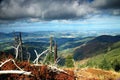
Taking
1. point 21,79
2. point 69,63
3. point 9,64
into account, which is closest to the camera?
point 21,79

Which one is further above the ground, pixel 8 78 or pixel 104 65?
pixel 8 78

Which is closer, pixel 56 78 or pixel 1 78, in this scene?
pixel 1 78

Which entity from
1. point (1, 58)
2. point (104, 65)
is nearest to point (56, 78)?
point (1, 58)

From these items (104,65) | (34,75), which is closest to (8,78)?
(34,75)

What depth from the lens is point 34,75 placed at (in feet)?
32.2

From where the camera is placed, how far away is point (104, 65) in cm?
6512

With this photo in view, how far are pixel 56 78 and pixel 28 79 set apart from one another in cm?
186

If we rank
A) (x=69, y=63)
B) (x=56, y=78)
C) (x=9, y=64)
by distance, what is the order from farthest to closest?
(x=69, y=63) < (x=56, y=78) < (x=9, y=64)

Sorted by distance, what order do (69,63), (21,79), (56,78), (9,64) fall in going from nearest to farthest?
(21,79)
(9,64)
(56,78)
(69,63)

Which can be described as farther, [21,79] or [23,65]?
[23,65]

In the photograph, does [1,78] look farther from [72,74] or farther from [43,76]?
[72,74]

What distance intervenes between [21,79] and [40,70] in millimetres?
1125

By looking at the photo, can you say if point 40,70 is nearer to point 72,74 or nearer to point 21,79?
point 21,79

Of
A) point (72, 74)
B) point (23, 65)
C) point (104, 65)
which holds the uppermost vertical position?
point (23, 65)
